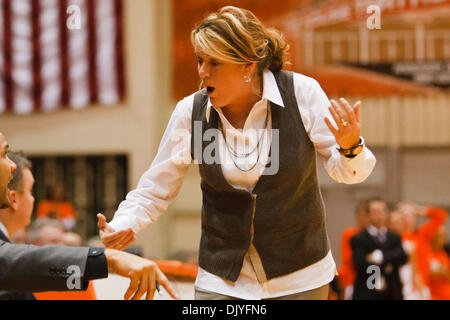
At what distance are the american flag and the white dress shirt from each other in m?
5.87

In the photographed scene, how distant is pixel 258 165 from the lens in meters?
1.83

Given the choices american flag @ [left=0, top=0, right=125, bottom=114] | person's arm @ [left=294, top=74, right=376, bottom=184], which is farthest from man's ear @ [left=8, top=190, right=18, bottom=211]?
american flag @ [left=0, top=0, right=125, bottom=114]

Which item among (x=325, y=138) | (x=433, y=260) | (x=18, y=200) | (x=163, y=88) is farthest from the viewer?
(x=163, y=88)

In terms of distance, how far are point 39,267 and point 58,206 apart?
19.3 feet

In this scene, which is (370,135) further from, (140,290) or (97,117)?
(140,290)

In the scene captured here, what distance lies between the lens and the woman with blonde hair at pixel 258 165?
1.80 meters

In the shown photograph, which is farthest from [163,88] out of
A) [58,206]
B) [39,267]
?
[39,267]

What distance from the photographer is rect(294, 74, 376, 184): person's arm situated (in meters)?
1.74

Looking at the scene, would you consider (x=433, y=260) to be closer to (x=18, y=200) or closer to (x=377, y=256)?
(x=377, y=256)

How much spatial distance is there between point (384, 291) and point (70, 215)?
376 centimetres

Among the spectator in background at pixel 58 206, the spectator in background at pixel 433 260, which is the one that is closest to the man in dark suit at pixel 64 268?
the spectator in background at pixel 433 260

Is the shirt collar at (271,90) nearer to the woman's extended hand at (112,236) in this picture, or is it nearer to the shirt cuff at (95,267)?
the woman's extended hand at (112,236)

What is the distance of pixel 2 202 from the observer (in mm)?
1697

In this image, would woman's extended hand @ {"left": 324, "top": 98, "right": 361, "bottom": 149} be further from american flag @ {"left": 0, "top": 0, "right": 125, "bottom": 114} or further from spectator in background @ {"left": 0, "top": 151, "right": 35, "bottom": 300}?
american flag @ {"left": 0, "top": 0, "right": 125, "bottom": 114}
